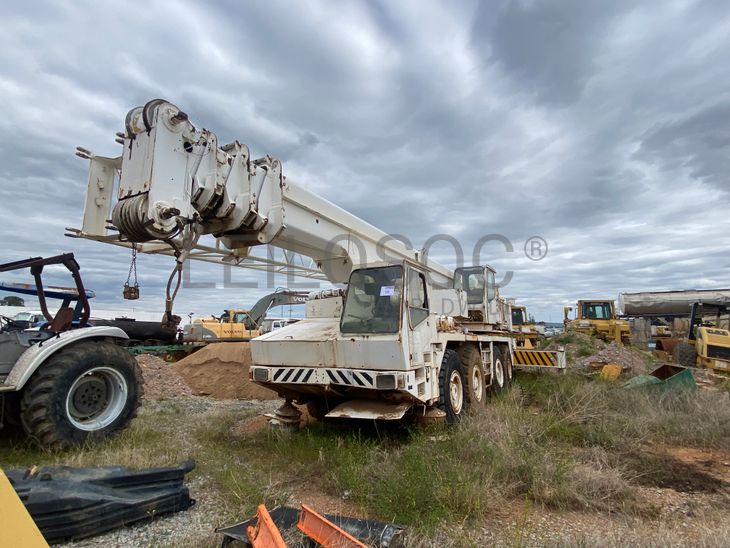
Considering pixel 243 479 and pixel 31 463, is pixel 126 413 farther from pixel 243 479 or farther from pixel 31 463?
pixel 243 479

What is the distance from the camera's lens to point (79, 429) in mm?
5062

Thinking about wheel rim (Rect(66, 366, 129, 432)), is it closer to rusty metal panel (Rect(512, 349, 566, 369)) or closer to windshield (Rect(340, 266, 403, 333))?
windshield (Rect(340, 266, 403, 333))

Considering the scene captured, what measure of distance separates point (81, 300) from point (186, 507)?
3.76 meters

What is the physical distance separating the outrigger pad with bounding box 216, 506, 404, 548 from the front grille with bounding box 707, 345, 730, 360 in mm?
12684

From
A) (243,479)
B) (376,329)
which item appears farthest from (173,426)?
(376,329)

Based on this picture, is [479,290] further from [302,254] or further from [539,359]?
[302,254]

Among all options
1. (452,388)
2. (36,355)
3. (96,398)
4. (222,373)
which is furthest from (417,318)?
(222,373)

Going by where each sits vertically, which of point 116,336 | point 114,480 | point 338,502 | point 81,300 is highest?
point 81,300

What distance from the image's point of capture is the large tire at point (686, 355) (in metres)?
13.4

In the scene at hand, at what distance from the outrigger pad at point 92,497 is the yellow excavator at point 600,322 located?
2213 cm

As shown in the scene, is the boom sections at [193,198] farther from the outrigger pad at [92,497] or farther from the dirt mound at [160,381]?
the dirt mound at [160,381]

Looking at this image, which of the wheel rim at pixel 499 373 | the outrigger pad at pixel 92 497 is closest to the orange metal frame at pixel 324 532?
the outrigger pad at pixel 92 497

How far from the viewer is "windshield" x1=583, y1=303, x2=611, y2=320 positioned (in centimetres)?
2320

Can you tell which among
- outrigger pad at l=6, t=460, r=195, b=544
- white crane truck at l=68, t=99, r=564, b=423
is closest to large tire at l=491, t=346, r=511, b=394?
white crane truck at l=68, t=99, r=564, b=423
